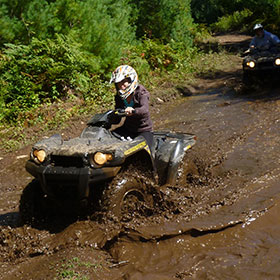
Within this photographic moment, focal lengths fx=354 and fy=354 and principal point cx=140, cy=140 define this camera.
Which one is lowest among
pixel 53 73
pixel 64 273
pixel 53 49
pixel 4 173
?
pixel 4 173

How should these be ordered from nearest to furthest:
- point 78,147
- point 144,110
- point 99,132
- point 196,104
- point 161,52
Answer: point 78,147 → point 99,132 → point 144,110 → point 196,104 → point 161,52

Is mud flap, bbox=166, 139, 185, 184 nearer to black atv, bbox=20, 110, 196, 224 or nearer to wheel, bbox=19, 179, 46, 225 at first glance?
black atv, bbox=20, 110, 196, 224

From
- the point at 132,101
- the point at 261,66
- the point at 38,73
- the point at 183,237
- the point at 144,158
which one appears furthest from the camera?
the point at 261,66

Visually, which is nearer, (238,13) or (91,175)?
(91,175)

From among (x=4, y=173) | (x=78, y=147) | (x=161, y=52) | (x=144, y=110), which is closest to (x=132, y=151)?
(x=78, y=147)

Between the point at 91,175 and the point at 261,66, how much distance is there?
9068 millimetres

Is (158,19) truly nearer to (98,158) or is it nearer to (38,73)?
(38,73)

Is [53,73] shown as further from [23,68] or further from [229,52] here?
[229,52]

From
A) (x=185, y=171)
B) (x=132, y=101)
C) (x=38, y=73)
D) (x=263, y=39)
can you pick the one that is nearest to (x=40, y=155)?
(x=132, y=101)

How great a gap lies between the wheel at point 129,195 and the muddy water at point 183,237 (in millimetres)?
124

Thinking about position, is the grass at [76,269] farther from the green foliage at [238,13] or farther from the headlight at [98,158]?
the green foliage at [238,13]

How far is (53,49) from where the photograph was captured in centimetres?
1010

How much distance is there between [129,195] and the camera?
4184 mm

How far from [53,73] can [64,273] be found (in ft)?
25.1
